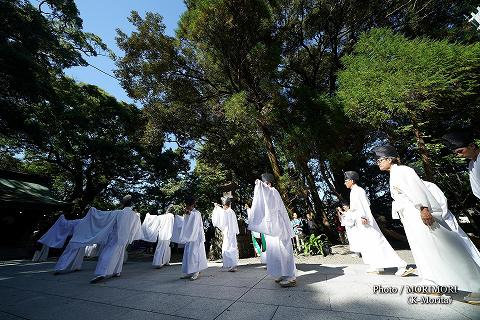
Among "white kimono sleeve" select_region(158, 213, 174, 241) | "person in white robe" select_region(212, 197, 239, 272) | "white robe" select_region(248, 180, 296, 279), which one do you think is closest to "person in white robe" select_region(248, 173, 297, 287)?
"white robe" select_region(248, 180, 296, 279)

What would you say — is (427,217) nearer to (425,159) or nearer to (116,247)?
(425,159)

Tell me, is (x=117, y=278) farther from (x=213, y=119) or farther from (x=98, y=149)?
(x=98, y=149)

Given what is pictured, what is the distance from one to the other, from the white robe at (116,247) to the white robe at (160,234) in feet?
6.61

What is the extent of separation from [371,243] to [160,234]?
650cm

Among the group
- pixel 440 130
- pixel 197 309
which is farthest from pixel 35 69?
pixel 440 130

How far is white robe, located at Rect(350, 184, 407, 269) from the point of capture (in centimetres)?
419

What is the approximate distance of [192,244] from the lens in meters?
5.28

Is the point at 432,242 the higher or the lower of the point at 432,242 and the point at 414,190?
the lower

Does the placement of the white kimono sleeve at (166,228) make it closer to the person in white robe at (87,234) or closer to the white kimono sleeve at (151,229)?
the white kimono sleeve at (151,229)

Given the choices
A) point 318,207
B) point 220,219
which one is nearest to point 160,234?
point 220,219

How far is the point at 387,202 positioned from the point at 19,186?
2199 cm

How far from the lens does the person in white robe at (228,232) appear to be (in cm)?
596

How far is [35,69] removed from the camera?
10.2 metres

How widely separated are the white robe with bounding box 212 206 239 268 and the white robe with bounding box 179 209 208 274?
781mm
